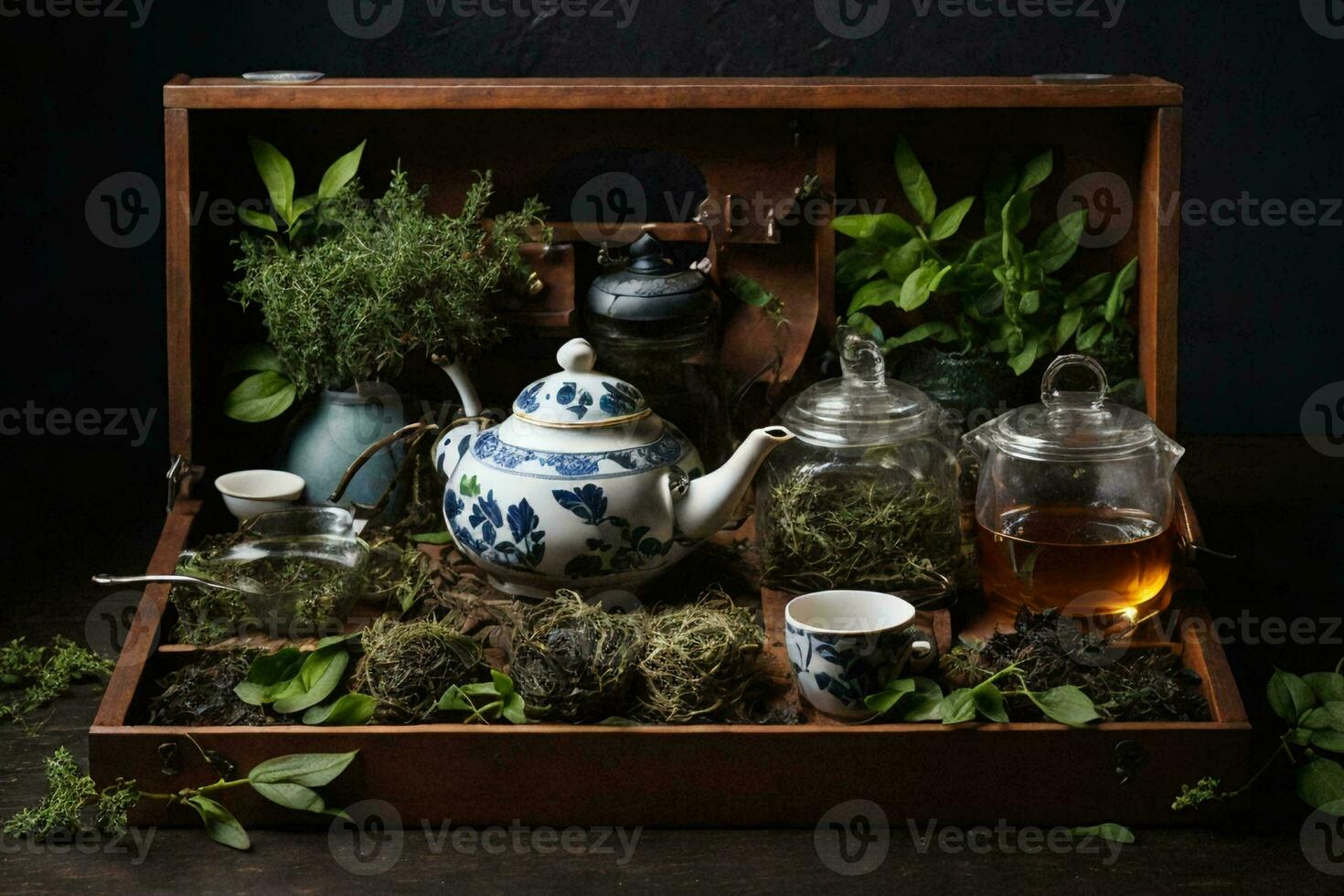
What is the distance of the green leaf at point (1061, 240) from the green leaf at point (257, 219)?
0.76 metres

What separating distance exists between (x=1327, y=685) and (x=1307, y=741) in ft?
0.22

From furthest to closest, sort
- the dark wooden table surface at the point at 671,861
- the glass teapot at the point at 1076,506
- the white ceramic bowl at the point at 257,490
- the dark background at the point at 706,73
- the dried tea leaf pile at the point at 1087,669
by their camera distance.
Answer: the dark background at the point at 706,73
the white ceramic bowl at the point at 257,490
the glass teapot at the point at 1076,506
the dried tea leaf pile at the point at 1087,669
the dark wooden table surface at the point at 671,861

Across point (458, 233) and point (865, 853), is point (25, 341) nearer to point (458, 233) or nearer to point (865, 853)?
point (458, 233)

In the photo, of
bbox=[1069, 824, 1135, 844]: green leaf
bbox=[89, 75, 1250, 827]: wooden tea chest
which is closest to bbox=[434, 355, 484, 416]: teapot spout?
bbox=[89, 75, 1250, 827]: wooden tea chest

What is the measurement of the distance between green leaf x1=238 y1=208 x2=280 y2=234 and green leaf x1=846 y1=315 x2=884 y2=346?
583 millimetres

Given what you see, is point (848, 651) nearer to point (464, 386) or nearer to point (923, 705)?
point (923, 705)

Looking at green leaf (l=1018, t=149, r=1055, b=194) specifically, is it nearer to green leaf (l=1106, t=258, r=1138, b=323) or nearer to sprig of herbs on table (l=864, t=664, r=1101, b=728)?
green leaf (l=1106, t=258, r=1138, b=323)

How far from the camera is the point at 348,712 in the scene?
1116 millimetres

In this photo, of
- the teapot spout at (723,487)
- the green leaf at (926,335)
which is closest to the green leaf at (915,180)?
the green leaf at (926,335)

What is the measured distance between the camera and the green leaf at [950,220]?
146 centimetres

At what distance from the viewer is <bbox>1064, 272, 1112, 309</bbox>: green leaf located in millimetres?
1475

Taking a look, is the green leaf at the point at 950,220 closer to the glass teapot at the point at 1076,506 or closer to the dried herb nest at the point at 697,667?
the glass teapot at the point at 1076,506

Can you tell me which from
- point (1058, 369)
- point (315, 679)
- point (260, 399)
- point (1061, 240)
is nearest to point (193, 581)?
point (315, 679)

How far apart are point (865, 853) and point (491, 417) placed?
0.55 m
